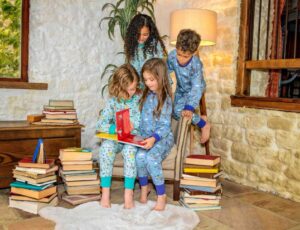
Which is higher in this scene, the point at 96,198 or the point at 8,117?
the point at 8,117

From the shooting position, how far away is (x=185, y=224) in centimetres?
215

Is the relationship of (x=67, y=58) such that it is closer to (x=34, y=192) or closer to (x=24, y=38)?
(x=24, y=38)

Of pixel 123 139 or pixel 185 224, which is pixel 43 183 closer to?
pixel 123 139

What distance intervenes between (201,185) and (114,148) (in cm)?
72

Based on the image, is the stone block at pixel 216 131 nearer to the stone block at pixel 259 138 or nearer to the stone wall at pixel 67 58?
the stone block at pixel 259 138

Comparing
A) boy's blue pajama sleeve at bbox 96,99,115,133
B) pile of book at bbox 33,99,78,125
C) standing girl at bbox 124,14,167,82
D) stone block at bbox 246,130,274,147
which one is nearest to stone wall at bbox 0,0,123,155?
pile of book at bbox 33,99,78,125

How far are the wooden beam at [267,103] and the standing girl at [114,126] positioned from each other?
3.75 ft

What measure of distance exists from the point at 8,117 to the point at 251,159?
2.46m

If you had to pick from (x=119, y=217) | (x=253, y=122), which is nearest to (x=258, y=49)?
(x=253, y=122)

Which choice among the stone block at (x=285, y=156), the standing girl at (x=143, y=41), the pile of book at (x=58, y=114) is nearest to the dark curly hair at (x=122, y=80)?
the standing girl at (x=143, y=41)

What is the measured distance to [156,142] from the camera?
2.49 meters

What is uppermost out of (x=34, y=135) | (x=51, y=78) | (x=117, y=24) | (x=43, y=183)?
(x=117, y=24)

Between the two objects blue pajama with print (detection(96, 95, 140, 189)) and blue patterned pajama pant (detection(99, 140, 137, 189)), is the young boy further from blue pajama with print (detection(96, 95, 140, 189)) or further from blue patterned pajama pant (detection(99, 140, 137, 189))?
blue patterned pajama pant (detection(99, 140, 137, 189))

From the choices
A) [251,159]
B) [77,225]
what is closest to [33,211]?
[77,225]
